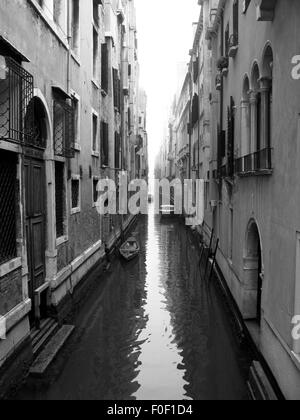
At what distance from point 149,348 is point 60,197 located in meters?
4.25

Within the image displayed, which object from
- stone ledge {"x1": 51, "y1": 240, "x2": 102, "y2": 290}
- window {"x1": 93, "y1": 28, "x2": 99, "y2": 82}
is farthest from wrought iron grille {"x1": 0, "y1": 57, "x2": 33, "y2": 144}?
window {"x1": 93, "y1": 28, "x2": 99, "y2": 82}

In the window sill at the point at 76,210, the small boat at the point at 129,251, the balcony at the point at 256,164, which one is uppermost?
the balcony at the point at 256,164

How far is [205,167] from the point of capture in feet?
71.7

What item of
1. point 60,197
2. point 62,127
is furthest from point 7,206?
point 60,197

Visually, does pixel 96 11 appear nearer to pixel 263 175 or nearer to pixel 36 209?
pixel 36 209

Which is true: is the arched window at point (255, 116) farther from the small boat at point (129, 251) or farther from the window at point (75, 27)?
the small boat at point (129, 251)

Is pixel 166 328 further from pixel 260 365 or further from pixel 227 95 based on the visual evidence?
pixel 227 95

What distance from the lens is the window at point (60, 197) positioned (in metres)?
10.9

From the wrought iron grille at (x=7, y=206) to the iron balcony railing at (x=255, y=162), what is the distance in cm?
410

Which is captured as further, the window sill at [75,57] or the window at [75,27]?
the window at [75,27]

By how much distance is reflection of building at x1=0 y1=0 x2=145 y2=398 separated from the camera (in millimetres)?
6984

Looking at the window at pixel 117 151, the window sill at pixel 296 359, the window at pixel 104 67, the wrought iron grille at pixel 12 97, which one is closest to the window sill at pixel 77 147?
the wrought iron grille at pixel 12 97
